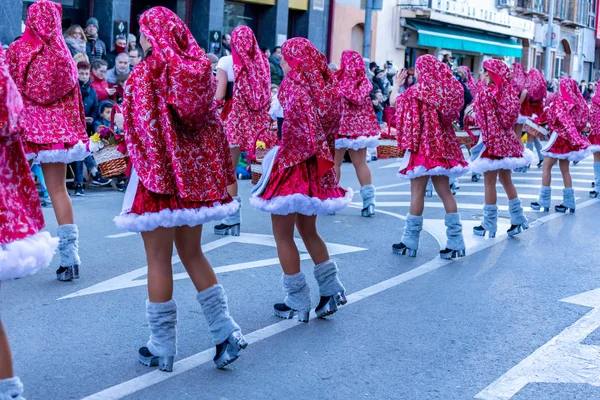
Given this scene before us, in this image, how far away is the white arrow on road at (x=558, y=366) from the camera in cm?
507

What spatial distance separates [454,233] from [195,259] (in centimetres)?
401

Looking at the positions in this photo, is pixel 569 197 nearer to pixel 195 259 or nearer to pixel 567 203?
pixel 567 203

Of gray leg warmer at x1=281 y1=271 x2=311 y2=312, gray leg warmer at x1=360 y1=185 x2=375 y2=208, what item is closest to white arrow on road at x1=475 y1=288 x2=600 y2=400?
gray leg warmer at x1=281 y1=271 x2=311 y2=312

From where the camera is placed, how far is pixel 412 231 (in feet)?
27.9

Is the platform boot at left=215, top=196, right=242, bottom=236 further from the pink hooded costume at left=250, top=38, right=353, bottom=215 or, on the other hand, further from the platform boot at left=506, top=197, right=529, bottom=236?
the pink hooded costume at left=250, top=38, right=353, bottom=215

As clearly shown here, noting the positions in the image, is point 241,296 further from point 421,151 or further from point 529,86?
point 529,86

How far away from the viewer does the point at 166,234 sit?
488cm

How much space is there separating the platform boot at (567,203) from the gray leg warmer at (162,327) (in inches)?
327

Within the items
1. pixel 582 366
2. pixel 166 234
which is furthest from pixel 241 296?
pixel 582 366

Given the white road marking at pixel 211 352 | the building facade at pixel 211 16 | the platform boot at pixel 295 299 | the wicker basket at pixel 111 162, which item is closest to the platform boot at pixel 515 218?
the white road marking at pixel 211 352

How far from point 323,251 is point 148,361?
60.5 inches

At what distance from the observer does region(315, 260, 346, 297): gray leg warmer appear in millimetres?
6125

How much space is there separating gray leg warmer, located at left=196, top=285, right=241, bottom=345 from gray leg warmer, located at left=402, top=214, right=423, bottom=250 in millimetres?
→ 3708

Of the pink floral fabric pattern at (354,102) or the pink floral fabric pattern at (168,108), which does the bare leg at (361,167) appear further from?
the pink floral fabric pattern at (168,108)
